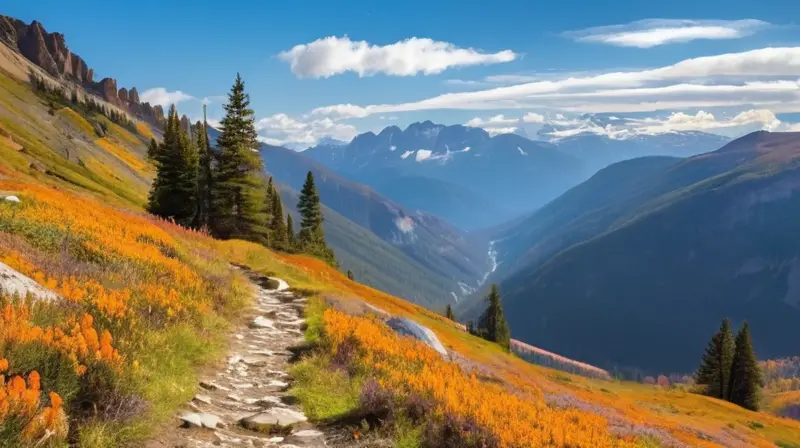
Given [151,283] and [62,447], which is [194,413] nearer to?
[62,447]

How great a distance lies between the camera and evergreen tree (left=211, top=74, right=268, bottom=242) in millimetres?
52531

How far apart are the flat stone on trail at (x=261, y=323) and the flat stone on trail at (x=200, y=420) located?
26.3 feet

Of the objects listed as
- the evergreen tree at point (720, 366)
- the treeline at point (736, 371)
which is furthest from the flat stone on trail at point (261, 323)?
the evergreen tree at point (720, 366)

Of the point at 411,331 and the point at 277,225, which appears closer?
the point at 411,331

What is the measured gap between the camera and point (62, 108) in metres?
159

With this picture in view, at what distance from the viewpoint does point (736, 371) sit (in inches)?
2960

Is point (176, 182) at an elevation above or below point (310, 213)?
above

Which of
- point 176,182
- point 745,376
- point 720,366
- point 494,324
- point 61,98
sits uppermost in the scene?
point 61,98

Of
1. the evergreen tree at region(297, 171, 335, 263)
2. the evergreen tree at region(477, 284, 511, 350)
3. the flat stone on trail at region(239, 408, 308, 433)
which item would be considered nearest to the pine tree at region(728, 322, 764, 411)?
the evergreen tree at region(477, 284, 511, 350)

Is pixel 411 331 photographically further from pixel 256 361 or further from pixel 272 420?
pixel 272 420

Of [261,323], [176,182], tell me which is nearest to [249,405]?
[261,323]

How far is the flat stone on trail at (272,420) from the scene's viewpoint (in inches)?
333

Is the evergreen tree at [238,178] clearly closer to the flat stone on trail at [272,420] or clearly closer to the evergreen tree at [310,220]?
the evergreen tree at [310,220]

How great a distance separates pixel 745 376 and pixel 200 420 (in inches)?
3446
